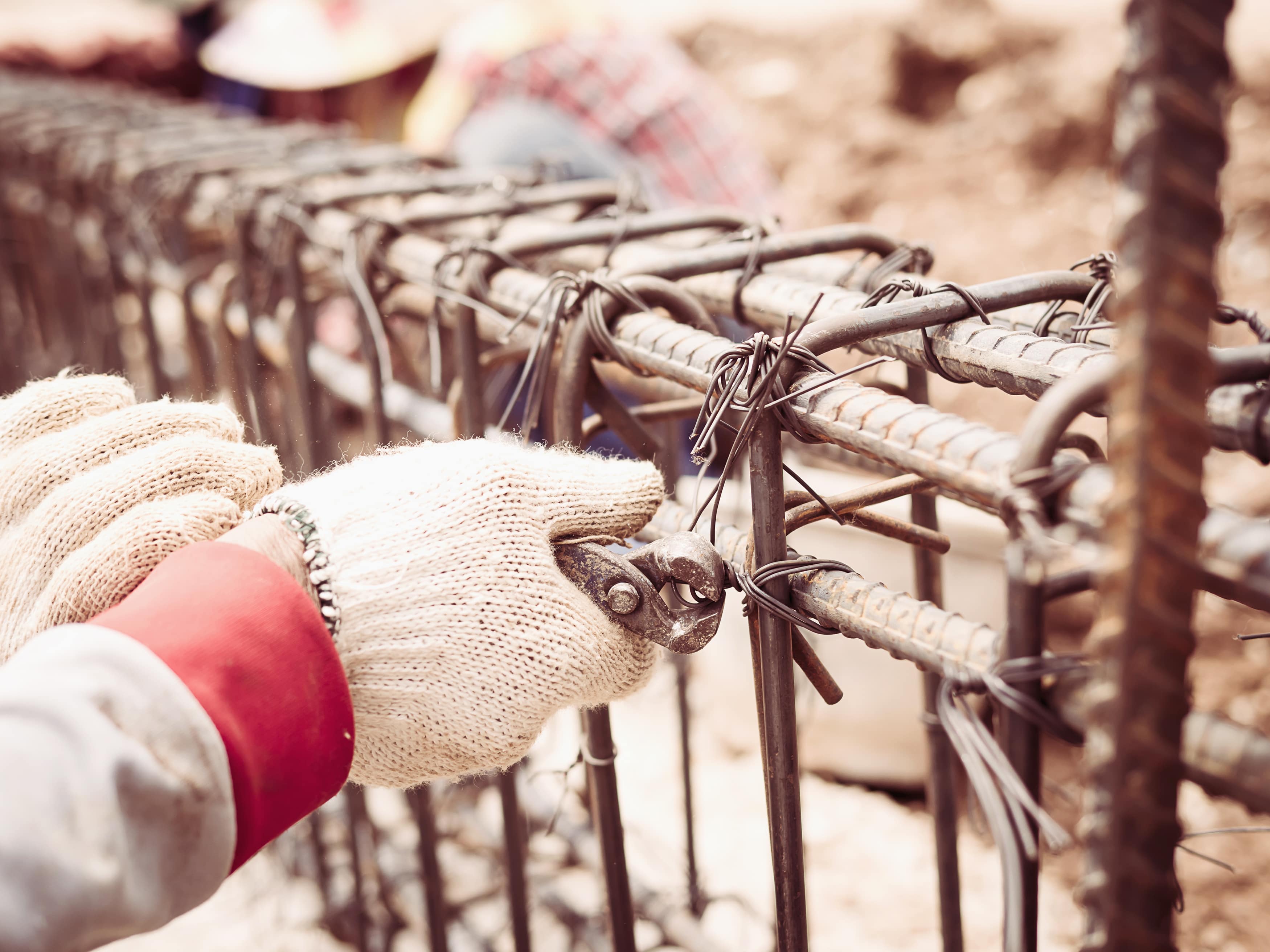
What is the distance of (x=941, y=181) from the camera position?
16.3 feet

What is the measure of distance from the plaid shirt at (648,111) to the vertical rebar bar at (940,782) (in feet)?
6.24

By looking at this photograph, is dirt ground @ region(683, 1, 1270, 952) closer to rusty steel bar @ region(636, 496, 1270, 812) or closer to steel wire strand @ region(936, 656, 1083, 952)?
rusty steel bar @ region(636, 496, 1270, 812)

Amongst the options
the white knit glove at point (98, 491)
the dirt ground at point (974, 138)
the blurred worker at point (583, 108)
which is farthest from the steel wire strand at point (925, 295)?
the dirt ground at point (974, 138)

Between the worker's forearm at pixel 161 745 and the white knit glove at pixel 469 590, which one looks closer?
the worker's forearm at pixel 161 745

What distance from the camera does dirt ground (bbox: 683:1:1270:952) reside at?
13.8 ft

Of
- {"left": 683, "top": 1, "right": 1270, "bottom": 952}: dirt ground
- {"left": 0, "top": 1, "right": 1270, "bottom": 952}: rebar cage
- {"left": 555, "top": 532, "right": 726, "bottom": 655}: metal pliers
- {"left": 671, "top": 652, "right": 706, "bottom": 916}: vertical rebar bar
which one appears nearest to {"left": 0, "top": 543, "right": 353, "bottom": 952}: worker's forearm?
{"left": 555, "top": 532, "right": 726, "bottom": 655}: metal pliers

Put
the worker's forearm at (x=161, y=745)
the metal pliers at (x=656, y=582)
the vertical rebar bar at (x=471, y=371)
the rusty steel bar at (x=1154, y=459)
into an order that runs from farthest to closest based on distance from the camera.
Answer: the vertical rebar bar at (x=471, y=371) < the metal pliers at (x=656, y=582) < the worker's forearm at (x=161, y=745) < the rusty steel bar at (x=1154, y=459)

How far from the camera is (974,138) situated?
5.09m

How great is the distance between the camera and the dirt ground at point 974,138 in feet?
13.8

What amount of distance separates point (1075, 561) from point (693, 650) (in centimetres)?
35

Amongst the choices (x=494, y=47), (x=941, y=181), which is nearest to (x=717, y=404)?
(x=494, y=47)

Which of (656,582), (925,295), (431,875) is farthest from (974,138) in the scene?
Answer: (656,582)

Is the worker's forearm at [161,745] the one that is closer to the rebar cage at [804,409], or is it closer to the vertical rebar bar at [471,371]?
the rebar cage at [804,409]

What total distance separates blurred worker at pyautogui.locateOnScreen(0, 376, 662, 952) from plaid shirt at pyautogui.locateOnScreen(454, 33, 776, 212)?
7.16ft
